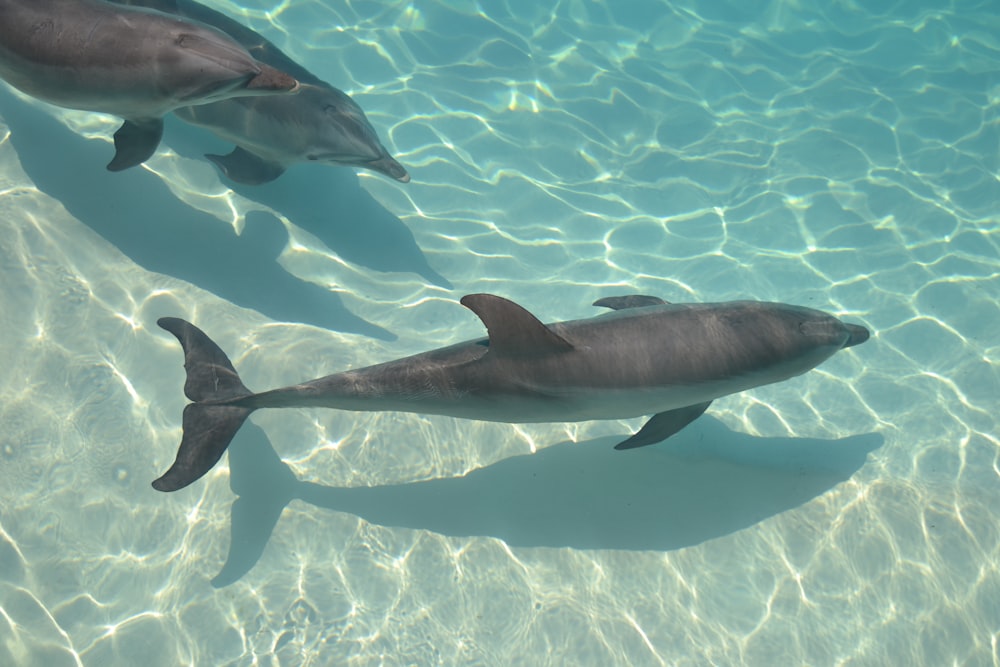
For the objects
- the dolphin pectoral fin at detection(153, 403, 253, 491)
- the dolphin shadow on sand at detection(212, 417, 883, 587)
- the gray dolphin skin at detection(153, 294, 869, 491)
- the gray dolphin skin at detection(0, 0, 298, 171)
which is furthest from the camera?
the dolphin shadow on sand at detection(212, 417, 883, 587)

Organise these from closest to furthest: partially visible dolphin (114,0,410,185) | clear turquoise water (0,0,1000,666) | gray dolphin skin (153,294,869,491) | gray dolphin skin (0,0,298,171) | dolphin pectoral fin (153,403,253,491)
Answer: gray dolphin skin (153,294,869,491) → dolphin pectoral fin (153,403,253,491) → gray dolphin skin (0,0,298,171) → clear turquoise water (0,0,1000,666) → partially visible dolphin (114,0,410,185)

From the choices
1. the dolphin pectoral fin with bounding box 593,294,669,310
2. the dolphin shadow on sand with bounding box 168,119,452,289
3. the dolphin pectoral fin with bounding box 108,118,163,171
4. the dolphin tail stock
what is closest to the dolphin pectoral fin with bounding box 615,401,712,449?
the dolphin pectoral fin with bounding box 593,294,669,310

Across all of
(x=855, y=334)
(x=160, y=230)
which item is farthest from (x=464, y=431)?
(x=160, y=230)

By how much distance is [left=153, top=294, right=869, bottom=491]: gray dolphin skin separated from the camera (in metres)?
4.79

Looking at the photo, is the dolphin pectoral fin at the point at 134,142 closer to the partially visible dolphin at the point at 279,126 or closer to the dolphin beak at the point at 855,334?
the partially visible dolphin at the point at 279,126

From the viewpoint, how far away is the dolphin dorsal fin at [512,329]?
4473 millimetres

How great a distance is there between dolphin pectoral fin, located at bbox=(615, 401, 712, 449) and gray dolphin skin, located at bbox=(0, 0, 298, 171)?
4010 millimetres

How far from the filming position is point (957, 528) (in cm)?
626

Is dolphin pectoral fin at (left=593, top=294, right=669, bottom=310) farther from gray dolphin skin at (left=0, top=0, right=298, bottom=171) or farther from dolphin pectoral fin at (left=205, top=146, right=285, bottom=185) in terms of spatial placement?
dolphin pectoral fin at (left=205, top=146, right=285, bottom=185)

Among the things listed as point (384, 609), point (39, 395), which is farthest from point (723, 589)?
point (39, 395)

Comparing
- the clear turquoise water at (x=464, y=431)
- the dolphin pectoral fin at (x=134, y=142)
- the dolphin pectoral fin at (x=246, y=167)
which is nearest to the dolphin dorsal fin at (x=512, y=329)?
the clear turquoise water at (x=464, y=431)

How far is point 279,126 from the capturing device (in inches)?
283

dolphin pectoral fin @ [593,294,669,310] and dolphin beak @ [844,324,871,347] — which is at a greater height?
dolphin beak @ [844,324,871,347]

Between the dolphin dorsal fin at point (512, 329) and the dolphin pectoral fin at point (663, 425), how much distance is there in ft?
4.09
